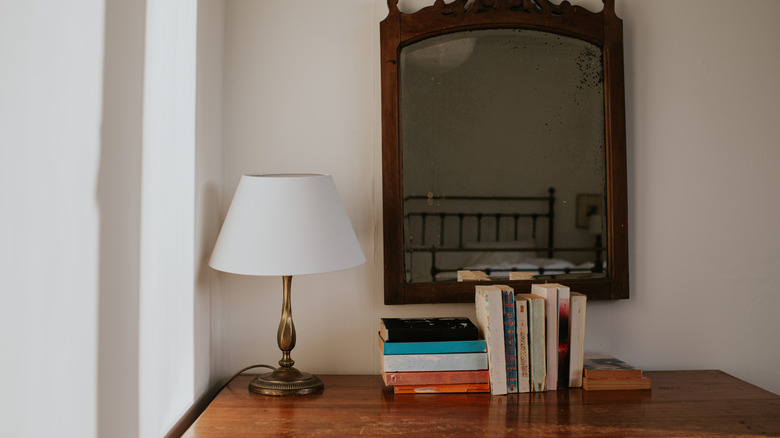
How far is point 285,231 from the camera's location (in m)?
1.48

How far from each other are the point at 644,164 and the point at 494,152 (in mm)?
460

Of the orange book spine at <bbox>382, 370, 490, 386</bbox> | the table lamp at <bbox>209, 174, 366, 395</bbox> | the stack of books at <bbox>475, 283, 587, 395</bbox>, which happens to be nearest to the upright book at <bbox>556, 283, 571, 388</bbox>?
the stack of books at <bbox>475, 283, 587, 395</bbox>

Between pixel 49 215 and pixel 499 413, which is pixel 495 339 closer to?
pixel 499 413

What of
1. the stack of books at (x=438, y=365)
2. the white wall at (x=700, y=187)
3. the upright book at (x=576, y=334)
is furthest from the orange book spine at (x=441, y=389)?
the white wall at (x=700, y=187)

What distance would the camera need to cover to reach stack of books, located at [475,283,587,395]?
1.58 m

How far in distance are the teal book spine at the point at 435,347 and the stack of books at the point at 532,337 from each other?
0.12ft

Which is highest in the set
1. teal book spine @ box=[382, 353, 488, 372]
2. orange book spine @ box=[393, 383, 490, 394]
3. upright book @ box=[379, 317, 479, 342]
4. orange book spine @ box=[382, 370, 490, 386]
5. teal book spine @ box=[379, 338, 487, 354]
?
upright book @ box=[379, 317, 479, 342]

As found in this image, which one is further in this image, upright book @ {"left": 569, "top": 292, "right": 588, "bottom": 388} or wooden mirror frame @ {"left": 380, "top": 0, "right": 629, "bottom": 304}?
wooden mirror frame @ {"left": 380, "top": 0, "right": 629, "bottom": 304}

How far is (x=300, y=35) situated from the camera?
1.84 metres

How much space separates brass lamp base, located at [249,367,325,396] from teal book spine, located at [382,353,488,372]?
0.64 feet

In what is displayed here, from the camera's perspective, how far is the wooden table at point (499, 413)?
4.39 feet

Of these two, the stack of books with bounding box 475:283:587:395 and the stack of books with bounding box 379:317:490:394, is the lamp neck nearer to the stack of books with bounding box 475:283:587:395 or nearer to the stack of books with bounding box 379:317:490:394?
the stack of books with bounding box 379:317:490:394

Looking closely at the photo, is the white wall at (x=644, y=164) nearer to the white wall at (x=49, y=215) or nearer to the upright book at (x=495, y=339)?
the upright book at (x=495, y=339)

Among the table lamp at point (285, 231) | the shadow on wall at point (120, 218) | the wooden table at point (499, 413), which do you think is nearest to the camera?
the shadow on wall at point (120, 218)
